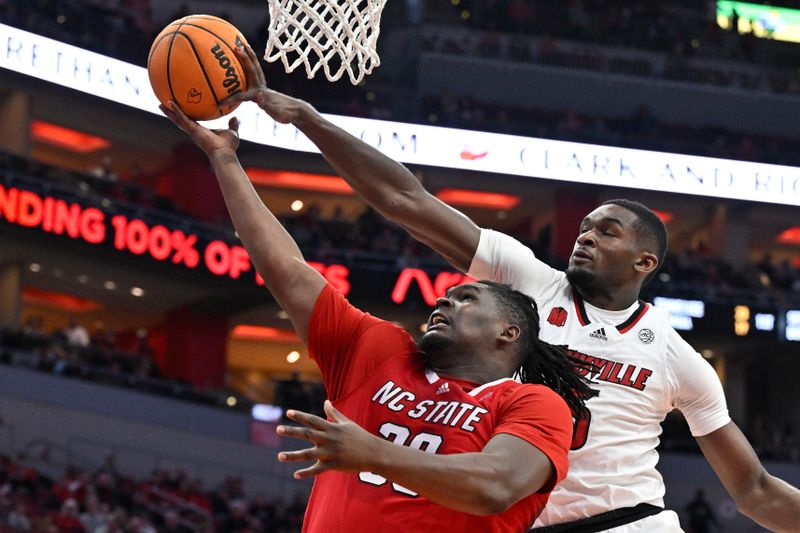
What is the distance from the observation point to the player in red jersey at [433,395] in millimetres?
3002

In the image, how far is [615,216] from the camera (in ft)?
15.0

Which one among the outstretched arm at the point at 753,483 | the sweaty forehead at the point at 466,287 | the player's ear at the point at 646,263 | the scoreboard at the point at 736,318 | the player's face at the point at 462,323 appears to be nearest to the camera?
the player's face at the point at 462,323

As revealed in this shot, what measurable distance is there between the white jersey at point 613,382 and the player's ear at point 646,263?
0.45ft

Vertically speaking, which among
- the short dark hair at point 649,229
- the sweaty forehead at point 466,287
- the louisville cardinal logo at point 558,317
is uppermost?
the short dark hair at point 649,229

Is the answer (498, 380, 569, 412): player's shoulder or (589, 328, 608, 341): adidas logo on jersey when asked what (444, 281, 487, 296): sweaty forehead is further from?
(589, 328, 608, 341): adidas logo on jersey

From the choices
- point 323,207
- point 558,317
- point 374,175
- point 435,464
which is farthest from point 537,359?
point 323,207

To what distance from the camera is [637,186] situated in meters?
24.7

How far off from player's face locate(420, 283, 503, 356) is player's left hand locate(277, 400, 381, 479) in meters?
0.73

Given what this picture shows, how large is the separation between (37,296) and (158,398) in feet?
23.6

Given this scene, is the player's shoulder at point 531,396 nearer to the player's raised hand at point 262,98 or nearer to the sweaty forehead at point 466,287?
the sweaty forehead at point 466,287

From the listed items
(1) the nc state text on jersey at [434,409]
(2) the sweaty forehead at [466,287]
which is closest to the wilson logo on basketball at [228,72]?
(2) the sweaty forehead at [466,287]

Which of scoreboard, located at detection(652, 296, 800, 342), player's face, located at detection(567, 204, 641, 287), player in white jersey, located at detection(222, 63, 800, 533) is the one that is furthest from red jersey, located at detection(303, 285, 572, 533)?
scoreboard, located at detection(652, 296, 800, 342)

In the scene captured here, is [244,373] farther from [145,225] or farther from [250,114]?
[250,114]

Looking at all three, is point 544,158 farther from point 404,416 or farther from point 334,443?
point 334,443
